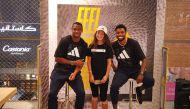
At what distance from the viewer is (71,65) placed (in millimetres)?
3855

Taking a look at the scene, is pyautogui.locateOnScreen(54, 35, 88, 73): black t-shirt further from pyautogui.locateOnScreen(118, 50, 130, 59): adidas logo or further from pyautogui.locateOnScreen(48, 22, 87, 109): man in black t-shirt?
pyautogui.locateOnScreen(118, 50, 130, 59): adidas logo

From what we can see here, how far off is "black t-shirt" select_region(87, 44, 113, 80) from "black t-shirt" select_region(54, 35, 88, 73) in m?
0.12

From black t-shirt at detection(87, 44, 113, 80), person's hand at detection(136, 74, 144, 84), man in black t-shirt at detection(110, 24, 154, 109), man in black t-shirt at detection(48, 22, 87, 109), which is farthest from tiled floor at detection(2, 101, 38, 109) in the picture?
person's hand at detection(136, 74, 144, 84)

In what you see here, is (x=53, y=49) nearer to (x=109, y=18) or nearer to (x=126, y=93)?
(x=109, y=18)

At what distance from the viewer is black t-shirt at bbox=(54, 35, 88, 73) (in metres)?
3.85

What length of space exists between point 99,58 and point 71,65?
1.29 feet

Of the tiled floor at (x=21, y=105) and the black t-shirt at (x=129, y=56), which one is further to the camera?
the tiled floor at (x=21, y=105)

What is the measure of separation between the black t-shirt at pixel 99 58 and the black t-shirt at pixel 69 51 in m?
0.12

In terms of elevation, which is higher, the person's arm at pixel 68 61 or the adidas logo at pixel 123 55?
the adidas logo at pixel 123 55

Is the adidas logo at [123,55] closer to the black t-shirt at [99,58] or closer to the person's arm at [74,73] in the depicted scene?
the black t-shirt at [99,58]

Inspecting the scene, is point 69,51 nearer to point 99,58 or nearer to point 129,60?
point 99,58

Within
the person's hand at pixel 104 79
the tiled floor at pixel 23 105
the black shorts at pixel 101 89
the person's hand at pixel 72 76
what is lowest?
the tiled floor at pixel 23 105

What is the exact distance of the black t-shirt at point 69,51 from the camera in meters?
3.85

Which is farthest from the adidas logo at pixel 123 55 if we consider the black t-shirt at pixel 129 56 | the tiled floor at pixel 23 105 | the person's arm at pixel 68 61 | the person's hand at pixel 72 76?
the tiled floor at pixel 23 105
